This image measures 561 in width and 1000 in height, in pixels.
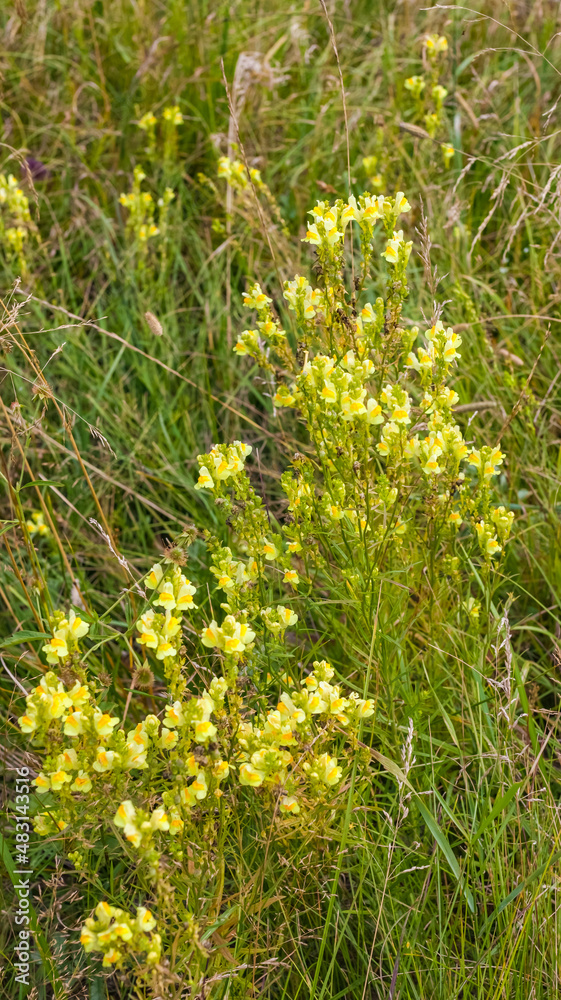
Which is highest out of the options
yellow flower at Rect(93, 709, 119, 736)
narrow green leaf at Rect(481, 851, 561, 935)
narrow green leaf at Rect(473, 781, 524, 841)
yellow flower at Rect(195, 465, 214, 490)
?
yellow flower at Rect(195, 465, 214, 490)

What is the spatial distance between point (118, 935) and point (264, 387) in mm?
1987

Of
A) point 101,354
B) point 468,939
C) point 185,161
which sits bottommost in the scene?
point 468,939

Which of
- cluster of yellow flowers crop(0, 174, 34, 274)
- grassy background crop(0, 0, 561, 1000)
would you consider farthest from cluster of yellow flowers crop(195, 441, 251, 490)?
cluster of yellow flowers crop(0, 174, 34, 274)

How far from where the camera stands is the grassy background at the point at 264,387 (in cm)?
142

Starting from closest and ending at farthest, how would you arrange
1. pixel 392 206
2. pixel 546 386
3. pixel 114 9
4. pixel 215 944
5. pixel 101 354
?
pixel 215 944 → pixel 392 206 → pixel 546 386 → pixel 101 354 → pixel 114 9

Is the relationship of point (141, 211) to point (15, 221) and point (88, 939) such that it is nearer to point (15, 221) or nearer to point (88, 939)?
point (15, 221)

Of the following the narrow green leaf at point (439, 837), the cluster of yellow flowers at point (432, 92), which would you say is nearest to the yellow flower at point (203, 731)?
the narrow green leaf at point (439, 837)

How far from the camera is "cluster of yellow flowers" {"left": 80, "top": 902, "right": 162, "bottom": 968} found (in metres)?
1.01

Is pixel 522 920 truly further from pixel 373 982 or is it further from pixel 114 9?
pixel 114 9

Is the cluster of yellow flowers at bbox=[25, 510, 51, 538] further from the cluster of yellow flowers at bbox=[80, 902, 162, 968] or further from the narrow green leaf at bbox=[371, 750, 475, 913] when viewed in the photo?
the cluster of yellow flowers at bbox=[80, 902, 162, 968]

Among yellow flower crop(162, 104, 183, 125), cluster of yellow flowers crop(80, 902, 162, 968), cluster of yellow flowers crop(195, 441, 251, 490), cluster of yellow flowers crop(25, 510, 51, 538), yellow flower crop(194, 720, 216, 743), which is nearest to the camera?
cluster of yellow flowers crop(80, 902, 162, 968)

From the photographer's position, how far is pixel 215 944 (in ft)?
4.05

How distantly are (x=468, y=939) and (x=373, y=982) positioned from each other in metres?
0.21

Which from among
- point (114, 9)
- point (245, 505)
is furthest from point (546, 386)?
point (114, 9)
